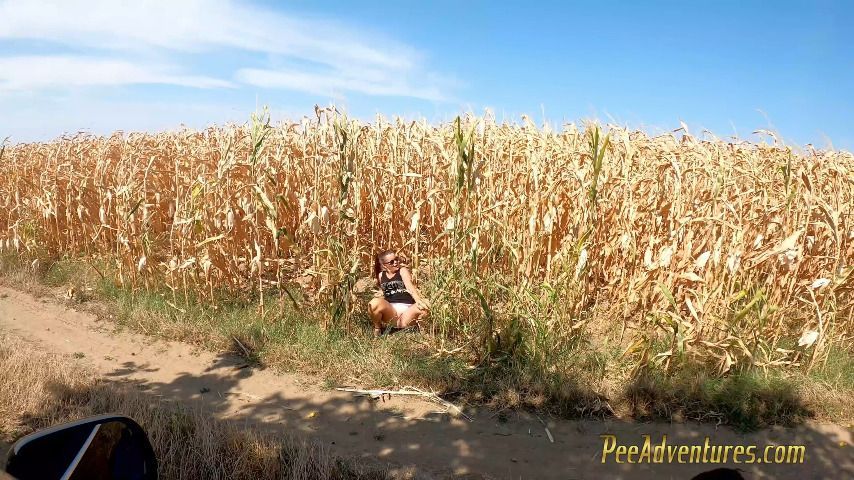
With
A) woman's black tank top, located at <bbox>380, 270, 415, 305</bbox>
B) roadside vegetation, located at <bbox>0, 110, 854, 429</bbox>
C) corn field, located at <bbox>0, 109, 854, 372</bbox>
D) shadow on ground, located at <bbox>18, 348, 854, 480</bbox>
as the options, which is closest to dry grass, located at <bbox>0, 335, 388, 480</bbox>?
shadow on ground, located at <bbox>18, 348, 854, 480</bbox>

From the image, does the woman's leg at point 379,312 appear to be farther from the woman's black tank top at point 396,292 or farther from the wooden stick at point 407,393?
the wooden stick at point 407,393

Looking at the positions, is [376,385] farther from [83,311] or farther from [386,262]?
[83,311]

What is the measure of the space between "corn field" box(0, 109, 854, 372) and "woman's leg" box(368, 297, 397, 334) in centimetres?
25

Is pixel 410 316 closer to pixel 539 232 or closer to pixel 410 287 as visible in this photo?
pixel 410 287

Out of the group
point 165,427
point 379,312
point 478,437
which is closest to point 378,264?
point 379,312

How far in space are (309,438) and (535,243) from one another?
2616 millimetres

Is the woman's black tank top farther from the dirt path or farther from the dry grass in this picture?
the dry grass

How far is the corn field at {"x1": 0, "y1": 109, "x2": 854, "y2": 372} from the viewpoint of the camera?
5.05 m

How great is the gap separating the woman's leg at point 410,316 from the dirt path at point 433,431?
1.13 metres

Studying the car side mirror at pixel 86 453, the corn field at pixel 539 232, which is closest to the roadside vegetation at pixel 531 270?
the corn field at pixel 539 232

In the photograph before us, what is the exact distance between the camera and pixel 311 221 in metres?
5.48

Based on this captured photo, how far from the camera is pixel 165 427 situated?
3.83 meters

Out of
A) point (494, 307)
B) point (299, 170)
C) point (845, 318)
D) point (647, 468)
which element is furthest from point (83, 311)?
point (845, 318)

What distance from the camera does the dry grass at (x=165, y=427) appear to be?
3.47 metres
